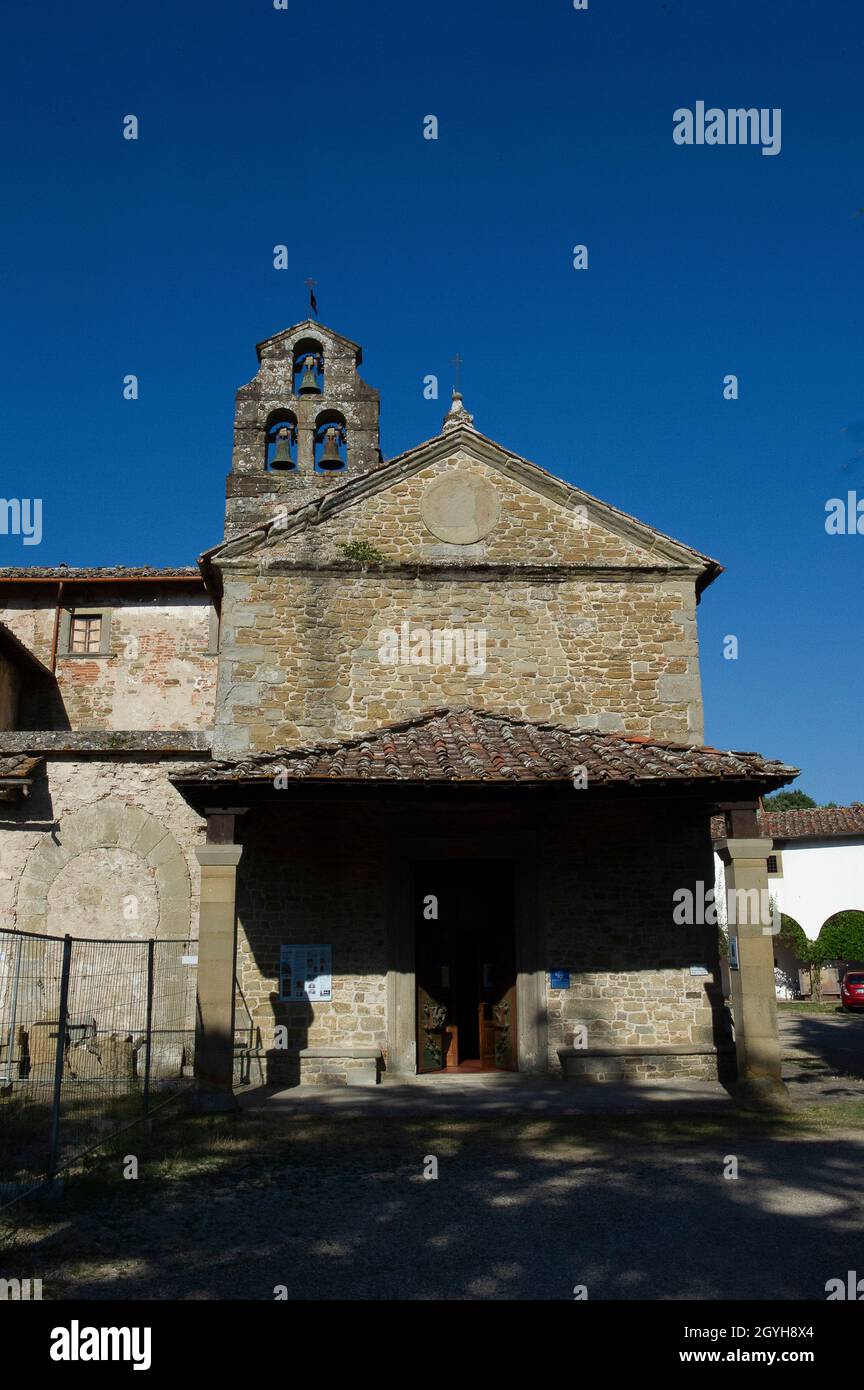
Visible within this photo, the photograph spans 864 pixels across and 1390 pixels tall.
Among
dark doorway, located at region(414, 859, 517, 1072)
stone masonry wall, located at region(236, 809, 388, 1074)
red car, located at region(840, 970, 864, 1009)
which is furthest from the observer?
red car, located at region(840, 970, 864, 1009)

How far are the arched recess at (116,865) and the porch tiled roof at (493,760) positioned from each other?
1.98 metres

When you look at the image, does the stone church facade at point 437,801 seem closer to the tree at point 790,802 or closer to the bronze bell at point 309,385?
the bronze bell at point 309,385

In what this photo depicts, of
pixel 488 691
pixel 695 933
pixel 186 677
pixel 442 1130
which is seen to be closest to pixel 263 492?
pixel 186 677

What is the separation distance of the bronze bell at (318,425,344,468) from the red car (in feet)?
67.8

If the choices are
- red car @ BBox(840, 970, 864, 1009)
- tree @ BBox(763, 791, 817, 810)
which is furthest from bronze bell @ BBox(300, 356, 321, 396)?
tree @ BBox(763, 791, 817, 810)

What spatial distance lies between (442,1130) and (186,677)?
1296cm

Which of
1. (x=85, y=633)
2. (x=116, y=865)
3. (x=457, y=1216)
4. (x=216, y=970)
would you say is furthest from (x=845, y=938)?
(x=457, y=1216)

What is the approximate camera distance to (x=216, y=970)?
10.4 meters

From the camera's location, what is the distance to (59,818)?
12.9 m

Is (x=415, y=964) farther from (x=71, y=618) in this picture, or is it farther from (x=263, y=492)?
(x=71, y=618)

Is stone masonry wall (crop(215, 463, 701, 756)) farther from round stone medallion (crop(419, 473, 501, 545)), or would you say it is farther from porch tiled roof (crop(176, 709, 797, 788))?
porch tiled roof (crop(176, 709, 797, 788))

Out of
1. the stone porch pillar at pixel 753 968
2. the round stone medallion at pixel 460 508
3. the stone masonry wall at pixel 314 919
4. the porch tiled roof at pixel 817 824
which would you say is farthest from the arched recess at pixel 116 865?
the porch tiled roof at pixel 817 824

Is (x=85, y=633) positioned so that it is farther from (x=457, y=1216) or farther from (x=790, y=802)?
(x=790, y=802)

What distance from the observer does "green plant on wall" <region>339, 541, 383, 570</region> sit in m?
13.9
